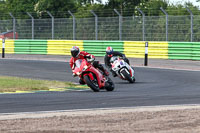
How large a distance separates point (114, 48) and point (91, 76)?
15.2 meters

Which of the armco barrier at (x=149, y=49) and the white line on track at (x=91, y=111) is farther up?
the armco barrier at (x=149, y=49)

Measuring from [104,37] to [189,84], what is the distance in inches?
567

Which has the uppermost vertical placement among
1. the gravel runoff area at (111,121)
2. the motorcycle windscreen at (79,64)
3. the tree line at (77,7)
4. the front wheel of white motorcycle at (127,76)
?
the tree line at (77,7)

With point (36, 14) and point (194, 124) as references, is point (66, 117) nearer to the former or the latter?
point (194, 124)

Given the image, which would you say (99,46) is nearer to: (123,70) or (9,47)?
(9,47)

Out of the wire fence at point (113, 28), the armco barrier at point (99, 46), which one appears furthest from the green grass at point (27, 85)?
the armco barrier at point (99, 46)

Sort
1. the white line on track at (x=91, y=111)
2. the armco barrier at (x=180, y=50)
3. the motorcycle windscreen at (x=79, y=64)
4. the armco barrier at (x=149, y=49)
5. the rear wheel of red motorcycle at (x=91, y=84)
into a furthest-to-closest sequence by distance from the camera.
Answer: the armco barrier at (x=149, y=49) < the armco barrier at (x=180, y=50) < the motorcycle windscreen at (x=79, y=64) < the rear wheel of red motorcycle at (x=91, y=84) < the white line on track at (x=91, y=111)

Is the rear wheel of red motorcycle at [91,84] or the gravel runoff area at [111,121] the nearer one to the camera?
the gravel runoff area at [111,121]

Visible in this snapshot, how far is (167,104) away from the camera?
10547 mm

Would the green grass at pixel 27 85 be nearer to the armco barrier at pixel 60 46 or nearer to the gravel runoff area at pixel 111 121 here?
the gravel runoff area at pixel 111 121

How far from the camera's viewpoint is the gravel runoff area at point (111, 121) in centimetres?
742

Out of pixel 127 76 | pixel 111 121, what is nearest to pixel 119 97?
pixel 111 121

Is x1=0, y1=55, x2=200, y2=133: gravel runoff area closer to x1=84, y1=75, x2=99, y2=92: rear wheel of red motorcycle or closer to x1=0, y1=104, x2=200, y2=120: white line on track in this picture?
x1=0, y1=104, x2=200, y2=120: white line on track

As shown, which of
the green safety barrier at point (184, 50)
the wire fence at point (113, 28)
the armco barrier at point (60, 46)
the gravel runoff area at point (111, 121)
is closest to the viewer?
the gravel runoff area at point (111, 121)
